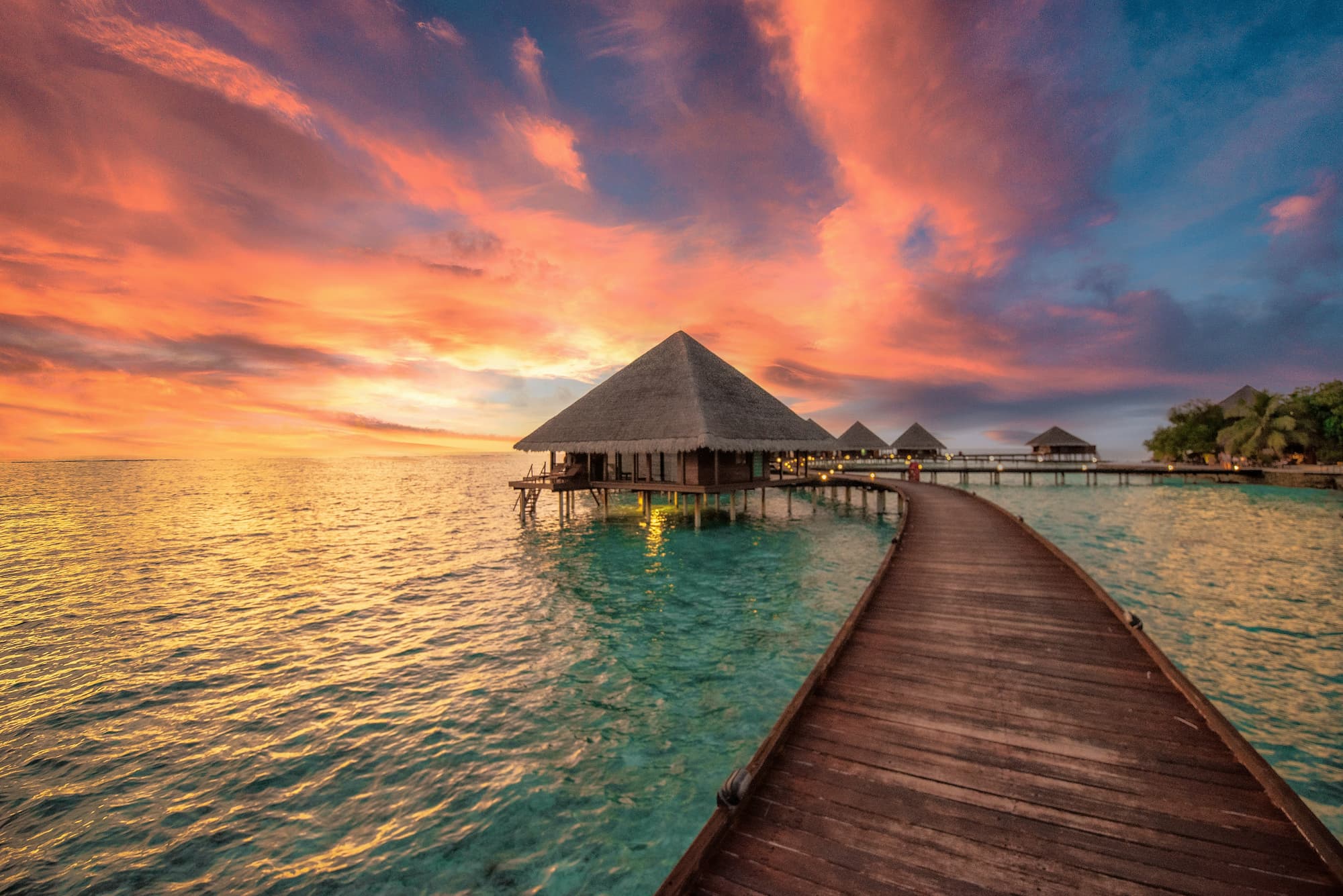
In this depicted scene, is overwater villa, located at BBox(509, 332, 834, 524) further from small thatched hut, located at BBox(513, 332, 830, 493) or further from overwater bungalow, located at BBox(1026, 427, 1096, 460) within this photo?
overwater bungalow, located at BBox(1026, 427, 1096, 460)

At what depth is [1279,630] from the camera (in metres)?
11.1

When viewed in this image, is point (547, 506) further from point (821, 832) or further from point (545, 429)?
point (821, 832)

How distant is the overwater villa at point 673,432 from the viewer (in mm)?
21750

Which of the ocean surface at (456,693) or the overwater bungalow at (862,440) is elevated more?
the overwater bungalow at (862,440)

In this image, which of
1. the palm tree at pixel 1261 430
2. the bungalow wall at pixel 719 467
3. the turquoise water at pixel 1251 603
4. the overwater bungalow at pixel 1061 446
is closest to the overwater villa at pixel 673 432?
the bungalow wall at pixel 719 467

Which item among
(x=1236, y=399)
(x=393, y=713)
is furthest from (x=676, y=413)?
(x=1236, y=399)

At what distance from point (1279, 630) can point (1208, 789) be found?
11904 millimetres

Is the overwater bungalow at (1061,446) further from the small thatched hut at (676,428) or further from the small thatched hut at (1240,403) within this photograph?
the small thatched hut at (676,428)

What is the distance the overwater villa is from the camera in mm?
21750

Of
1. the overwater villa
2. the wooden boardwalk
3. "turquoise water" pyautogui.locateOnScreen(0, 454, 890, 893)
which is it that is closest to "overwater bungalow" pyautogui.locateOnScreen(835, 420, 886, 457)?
the overwater villa

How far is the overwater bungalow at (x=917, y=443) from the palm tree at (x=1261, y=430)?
1008 inches

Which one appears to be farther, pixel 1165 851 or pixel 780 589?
pixel 780 589

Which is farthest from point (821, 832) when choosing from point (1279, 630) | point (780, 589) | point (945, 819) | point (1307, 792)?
point (1279, 630)

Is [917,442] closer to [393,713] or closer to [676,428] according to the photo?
[676,428]
